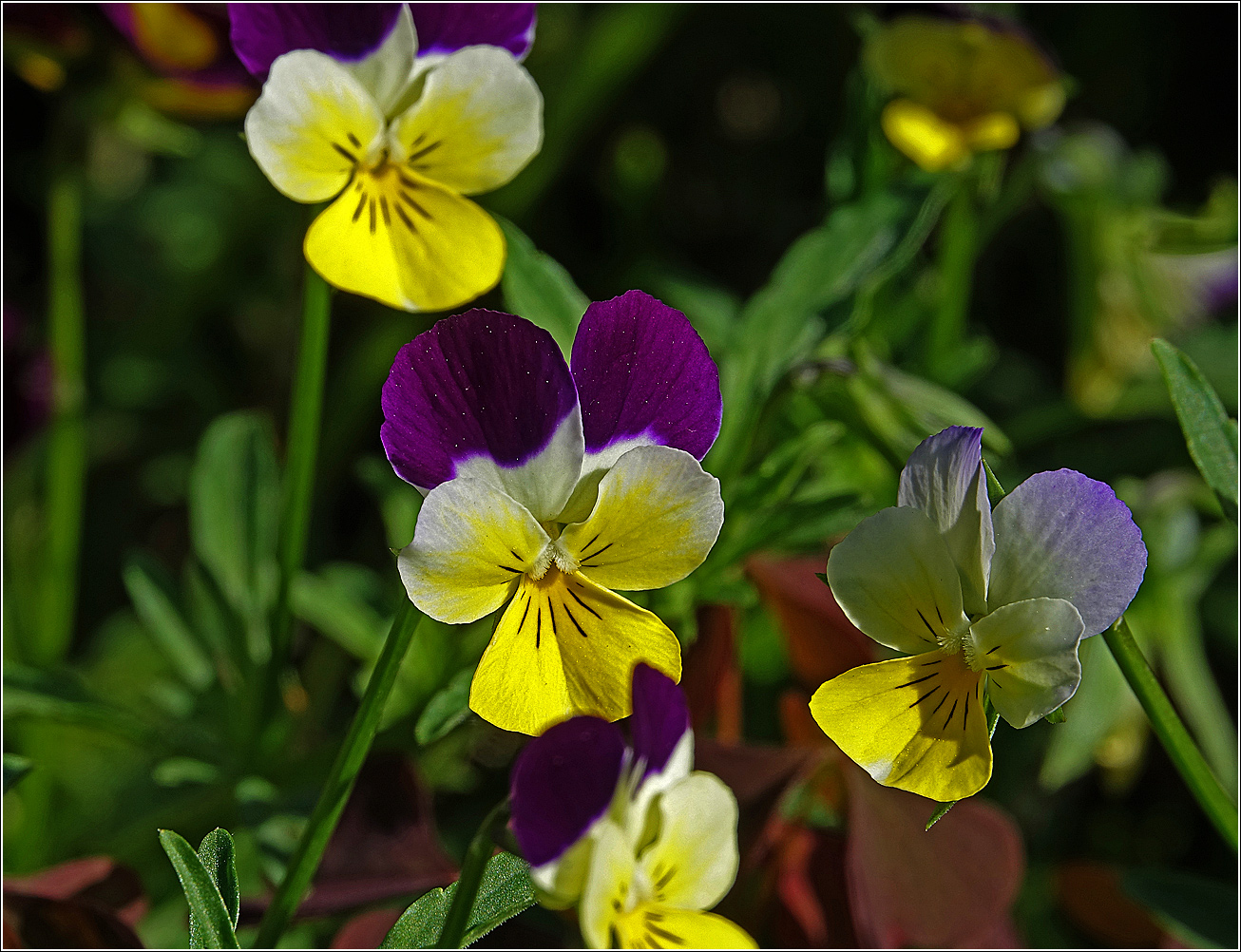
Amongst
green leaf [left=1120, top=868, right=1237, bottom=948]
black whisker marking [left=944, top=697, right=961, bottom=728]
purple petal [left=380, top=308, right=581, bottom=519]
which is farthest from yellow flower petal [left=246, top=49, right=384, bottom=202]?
Result: green leaf [left=1120, top=868, right=1237, bottom=948]

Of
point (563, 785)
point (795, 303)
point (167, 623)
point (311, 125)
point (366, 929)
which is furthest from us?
point (167, 623)

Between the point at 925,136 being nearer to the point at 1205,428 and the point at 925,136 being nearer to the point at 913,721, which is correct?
the point at 1205,428

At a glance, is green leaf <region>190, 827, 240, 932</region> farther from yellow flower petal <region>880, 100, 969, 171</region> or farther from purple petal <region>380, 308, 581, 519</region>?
yellow flower petal <region>880, 100, 969, 171</region>

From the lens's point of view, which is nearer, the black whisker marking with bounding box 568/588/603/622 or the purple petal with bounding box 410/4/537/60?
the black whisker marking with bounding box 568/588/603/622

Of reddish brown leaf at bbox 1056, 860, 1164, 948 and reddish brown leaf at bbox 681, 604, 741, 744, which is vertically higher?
reddish brown leaf at bbox 681, 604, 741, 744

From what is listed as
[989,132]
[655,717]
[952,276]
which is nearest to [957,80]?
[989,132]

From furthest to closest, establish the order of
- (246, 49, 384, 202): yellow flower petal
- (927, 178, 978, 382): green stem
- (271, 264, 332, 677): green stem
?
(927, 178, 978, 382): green stem < (271, 264, 332, 677): green stem < (246, 49, 384, 202): yellow flower petal
